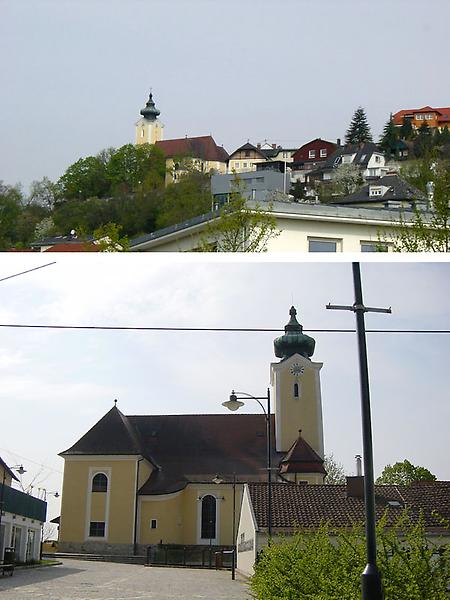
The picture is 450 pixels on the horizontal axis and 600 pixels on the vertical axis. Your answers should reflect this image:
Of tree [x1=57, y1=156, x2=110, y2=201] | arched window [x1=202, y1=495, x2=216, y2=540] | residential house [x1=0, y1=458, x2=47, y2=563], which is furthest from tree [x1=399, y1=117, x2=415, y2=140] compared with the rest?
residential house [x1=0, y1=458, x2=47, y2=563]

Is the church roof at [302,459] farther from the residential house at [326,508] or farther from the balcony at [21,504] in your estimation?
the balcony at [21,504]

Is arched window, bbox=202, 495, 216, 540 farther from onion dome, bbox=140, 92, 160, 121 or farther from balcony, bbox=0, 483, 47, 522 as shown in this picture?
onion dome, bbox=140, 92, 160, 121

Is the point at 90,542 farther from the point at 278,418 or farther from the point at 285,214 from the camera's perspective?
the point at 285,214

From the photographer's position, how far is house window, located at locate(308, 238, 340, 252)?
52.7ft

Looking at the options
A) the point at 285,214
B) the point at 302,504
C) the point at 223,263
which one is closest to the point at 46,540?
the point at 302,504

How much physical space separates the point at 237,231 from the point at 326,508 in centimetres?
599

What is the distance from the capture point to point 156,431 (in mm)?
7895

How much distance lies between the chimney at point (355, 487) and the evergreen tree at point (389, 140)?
733 inches

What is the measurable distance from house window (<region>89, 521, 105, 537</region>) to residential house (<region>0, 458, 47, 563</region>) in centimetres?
40

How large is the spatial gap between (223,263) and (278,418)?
262cm

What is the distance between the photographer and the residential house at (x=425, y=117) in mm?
26400

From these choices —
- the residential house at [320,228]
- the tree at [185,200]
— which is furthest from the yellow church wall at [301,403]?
the tree at [185,200]

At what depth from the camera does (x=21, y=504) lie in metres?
7.16

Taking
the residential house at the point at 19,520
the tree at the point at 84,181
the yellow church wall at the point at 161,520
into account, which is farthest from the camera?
the tree at the point at 84,181
